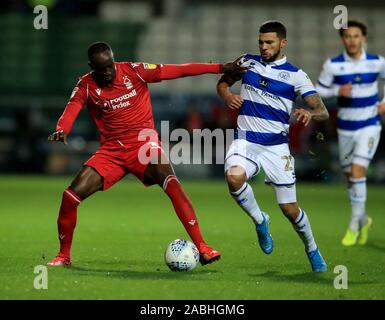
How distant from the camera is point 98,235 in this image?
11.5 metres

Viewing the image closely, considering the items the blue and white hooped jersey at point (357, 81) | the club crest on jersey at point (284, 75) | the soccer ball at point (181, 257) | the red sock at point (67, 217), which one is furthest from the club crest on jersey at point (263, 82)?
the blue and white hooped jersey at point (357, 81)

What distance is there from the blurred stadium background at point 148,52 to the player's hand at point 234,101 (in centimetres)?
1369

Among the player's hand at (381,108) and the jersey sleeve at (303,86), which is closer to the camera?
the jersey sleeve at (303,86)

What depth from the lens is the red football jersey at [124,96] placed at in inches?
348

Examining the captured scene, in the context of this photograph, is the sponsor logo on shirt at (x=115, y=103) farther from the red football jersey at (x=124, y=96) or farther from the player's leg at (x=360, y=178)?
the player's leg at (x=360, y=178)

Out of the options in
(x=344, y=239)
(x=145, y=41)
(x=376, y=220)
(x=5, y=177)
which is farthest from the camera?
(x=145, y=41)

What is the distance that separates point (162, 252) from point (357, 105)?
10.7 feet

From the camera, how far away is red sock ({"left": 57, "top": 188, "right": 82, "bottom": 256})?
8609 mm

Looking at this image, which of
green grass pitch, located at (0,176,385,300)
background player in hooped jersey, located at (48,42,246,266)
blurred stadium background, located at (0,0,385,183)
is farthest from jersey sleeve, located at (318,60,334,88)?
blurred stadium background, located at (0,0,385,183)

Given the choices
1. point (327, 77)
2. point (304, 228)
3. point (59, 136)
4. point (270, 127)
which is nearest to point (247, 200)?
point (304, 228)

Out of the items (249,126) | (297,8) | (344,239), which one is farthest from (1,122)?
(249,126)

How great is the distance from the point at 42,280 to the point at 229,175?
2047 millimetres

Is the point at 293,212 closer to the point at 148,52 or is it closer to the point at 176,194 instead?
the point at 176,194

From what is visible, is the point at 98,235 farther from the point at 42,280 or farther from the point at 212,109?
the point at 212,109
